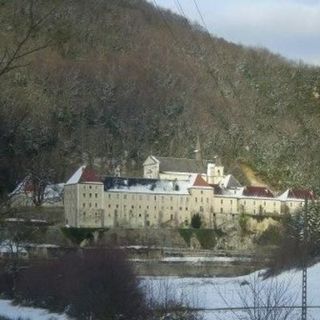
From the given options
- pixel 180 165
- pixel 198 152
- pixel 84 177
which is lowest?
pixel 84 177

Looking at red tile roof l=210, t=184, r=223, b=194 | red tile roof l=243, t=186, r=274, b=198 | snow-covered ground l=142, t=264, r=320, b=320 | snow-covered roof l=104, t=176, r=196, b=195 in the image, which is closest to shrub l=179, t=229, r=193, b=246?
snow-covered roof l=104, t=176, r=196, b=195

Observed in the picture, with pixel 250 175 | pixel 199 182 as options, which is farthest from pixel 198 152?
pixel 199 182

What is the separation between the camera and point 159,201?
73.4 m

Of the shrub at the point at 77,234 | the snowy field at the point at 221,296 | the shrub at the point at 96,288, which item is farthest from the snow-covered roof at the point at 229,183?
the shrub at the point at 96,288

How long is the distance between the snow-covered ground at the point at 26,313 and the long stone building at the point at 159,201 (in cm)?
3954

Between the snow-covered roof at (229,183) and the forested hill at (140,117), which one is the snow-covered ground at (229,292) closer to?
the forested hill at (140,117)

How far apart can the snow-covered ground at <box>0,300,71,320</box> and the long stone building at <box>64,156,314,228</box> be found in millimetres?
39538

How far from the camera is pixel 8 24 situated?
614 centimetres

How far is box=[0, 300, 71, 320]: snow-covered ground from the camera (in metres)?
22.0

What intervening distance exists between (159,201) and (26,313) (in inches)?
1967

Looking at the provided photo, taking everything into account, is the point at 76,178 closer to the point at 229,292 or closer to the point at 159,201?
the point at 159,201

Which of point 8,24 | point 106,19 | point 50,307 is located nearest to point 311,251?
point 50,307

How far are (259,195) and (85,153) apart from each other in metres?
24.6

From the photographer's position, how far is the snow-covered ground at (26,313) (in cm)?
2200
